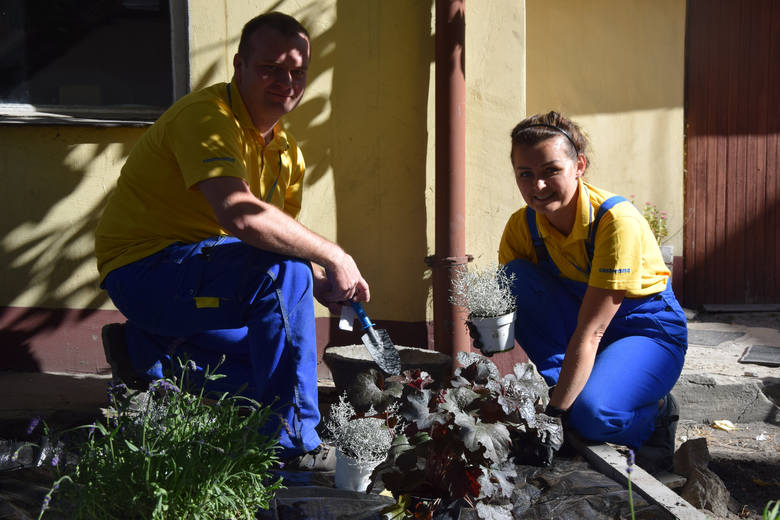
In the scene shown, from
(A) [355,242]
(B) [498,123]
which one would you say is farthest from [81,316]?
(B) [498,123]

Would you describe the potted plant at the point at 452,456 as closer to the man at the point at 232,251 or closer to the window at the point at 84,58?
the man at the point at 232,251

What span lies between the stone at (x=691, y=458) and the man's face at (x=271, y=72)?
2.18 meters

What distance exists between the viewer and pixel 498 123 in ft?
13.6

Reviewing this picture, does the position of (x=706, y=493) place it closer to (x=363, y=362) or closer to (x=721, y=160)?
(x=363, y=362)

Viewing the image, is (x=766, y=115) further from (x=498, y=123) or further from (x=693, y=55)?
(x=498, y=123)

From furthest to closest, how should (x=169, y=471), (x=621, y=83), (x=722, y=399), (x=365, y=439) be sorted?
(x=621, y=83) < (x=722, y=399) < (x=365, y=439) < (x=169, y=471)

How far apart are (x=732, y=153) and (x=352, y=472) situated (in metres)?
5.05

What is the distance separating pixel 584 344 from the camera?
272 centimetres

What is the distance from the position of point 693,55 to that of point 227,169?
478cm

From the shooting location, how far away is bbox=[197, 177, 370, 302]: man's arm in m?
2.62

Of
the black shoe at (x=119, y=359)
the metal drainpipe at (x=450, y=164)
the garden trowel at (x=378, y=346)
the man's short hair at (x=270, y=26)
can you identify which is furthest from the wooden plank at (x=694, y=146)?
the black shoe at (x=119, y=359)

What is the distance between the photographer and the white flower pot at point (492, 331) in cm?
299

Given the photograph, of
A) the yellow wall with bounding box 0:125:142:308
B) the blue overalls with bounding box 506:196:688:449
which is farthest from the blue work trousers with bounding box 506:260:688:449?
the yellow wall with bounding box 0:125:142:308

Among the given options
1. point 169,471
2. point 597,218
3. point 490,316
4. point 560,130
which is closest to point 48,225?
point 490,316
